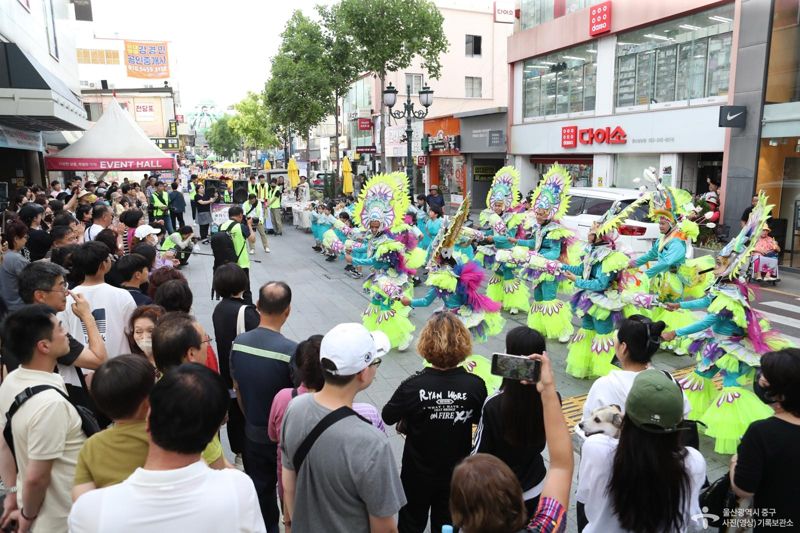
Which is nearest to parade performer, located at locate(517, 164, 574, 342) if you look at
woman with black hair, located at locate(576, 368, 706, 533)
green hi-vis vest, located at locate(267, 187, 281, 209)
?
→ woman with black hair, located at locate(576, 368, 706, 533)

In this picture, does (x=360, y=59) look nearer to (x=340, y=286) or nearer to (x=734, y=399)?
(x=340, y=286)

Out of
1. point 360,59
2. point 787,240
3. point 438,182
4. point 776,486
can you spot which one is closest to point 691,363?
point 776,486

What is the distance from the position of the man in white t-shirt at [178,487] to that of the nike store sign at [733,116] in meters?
15.4

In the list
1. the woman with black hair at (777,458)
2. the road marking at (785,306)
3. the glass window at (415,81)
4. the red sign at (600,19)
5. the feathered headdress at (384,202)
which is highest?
the glass window at (415,81)

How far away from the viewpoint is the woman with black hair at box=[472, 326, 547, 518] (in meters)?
2.63

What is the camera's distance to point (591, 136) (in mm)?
19875

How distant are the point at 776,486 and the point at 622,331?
1.10 meters

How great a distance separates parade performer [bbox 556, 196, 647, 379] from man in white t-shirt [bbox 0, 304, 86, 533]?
5.19 m

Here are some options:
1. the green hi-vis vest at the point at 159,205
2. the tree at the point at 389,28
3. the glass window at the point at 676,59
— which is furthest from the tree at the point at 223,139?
the glass window at the point at 676,59

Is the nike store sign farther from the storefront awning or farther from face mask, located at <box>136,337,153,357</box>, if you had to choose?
the storefront awning

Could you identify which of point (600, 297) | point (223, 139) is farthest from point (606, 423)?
point (223, 139)

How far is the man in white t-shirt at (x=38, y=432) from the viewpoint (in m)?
2.44

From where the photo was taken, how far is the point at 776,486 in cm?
252

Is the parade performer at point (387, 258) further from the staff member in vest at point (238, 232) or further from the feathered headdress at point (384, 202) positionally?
the staff member in vest at point (238, 232)
